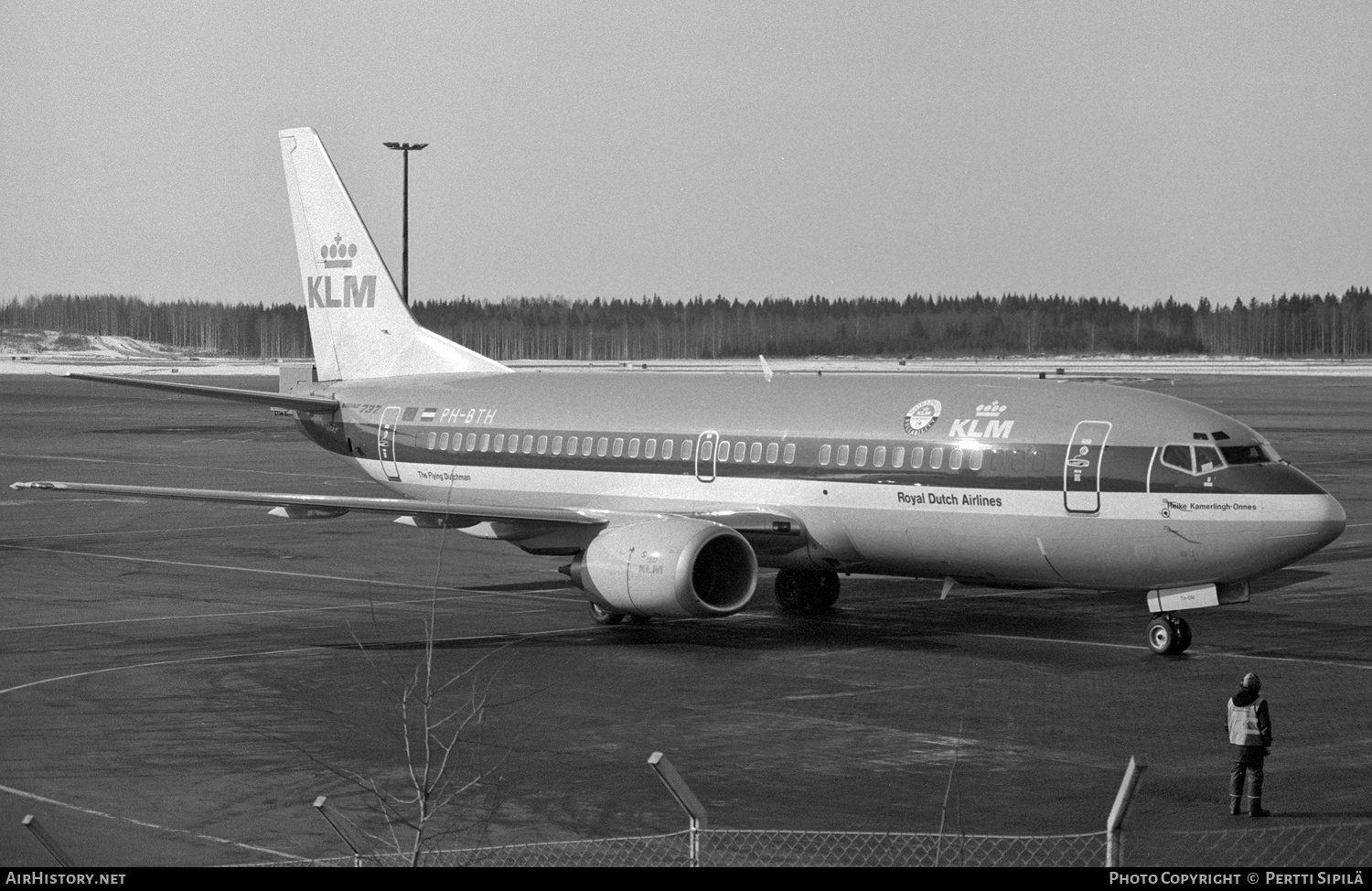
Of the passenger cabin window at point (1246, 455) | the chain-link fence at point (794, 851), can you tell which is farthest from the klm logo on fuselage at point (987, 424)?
the chain-link fence at point (794, 851)

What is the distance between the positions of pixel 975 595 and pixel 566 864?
19.7 meters

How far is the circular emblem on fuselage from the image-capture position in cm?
2895

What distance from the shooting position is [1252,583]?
36031 millimetres

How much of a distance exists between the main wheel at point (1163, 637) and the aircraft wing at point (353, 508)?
8816 millimetres

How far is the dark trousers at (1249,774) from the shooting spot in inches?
687

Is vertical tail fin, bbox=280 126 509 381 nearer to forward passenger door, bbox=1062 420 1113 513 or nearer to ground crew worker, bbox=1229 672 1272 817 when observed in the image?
forward passenger door, bbox=1062 420 1113 513

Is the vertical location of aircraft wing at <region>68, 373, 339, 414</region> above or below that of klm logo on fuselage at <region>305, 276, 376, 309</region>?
below

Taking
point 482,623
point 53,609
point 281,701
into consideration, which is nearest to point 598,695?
point 281,701

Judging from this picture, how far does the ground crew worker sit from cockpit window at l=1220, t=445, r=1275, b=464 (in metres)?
8.97

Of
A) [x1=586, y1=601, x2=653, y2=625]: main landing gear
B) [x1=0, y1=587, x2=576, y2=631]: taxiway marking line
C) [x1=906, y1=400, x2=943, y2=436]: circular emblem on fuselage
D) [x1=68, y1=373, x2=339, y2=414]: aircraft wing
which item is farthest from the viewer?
[x1=68, y1=373, x2=339, y2=414]: aircraft wing

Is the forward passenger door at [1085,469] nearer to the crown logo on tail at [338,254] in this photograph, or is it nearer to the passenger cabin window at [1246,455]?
the passenger cabin window at [1246,455]

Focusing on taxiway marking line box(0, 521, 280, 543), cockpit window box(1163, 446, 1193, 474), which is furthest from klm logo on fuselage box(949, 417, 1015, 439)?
taxiway marking line box(0, 521, 280, 543)

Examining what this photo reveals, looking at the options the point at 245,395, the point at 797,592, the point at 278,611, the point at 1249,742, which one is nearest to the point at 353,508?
the point at 278,611

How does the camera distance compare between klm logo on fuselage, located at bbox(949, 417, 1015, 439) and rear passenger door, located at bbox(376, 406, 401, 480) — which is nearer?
klm logo on fuselage, located at bbox(949, 417, 1015, 439)
